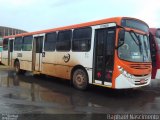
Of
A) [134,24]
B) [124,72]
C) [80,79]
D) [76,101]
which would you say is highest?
[134,24]

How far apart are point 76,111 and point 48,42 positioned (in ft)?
23.6

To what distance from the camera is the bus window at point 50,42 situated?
13.8m

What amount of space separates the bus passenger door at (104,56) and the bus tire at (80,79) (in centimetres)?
69

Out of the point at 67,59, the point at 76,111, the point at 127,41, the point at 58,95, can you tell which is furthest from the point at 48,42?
the point at 76,111

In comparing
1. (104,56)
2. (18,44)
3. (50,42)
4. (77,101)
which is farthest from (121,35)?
(18,44)

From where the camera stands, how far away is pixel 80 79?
452 inches

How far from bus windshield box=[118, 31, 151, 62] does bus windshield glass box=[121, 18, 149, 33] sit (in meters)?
0.31

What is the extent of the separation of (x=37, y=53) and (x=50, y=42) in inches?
68.8

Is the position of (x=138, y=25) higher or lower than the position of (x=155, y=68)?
higher

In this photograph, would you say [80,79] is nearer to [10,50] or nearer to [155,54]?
[155,54]


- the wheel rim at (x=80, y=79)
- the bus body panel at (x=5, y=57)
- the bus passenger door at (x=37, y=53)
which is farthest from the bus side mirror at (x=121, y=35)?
the bus body panel at (x=5, y=57)

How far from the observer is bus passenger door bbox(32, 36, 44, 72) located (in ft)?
49.7

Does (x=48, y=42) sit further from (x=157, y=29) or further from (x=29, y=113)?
(x=29, y=113)

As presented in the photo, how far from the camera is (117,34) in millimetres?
9727
